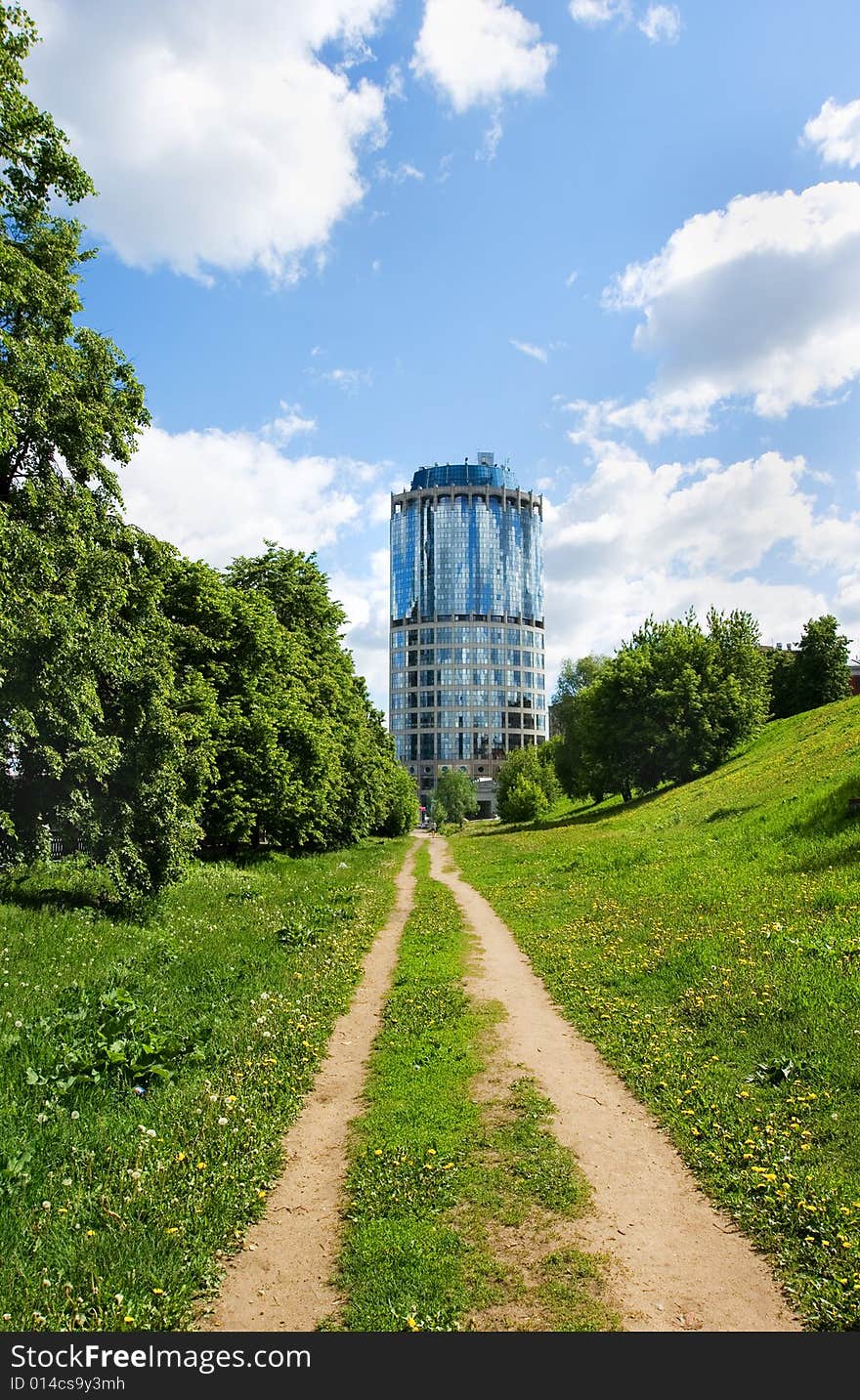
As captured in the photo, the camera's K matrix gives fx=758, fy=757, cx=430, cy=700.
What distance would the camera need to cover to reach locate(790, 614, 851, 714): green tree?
78625mm

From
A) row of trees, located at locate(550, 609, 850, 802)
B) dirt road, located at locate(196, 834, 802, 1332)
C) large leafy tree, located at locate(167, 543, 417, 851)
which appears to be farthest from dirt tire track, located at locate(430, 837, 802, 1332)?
row of trees, located at locate(550, 609, 850, 802)

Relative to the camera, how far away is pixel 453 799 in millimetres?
147500

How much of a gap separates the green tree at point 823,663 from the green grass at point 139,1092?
247 ft

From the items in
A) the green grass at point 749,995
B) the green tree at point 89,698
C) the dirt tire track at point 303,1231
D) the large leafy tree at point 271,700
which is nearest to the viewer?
the dirt tire track at point 303,1231

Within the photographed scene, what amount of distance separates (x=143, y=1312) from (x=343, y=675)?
49.3 metres

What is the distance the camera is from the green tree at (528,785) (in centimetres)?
8788

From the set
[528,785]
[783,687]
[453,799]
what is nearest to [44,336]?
[528,785]

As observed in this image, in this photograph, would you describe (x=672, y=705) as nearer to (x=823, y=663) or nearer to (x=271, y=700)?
(x=823, y=663)

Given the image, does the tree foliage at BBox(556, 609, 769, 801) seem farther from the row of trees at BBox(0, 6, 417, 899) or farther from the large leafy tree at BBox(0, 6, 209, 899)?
the large leafy tree at BBox(0, 6, 209, 899)

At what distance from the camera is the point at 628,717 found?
63.1 metres

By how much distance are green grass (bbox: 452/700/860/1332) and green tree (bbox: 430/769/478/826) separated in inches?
4605

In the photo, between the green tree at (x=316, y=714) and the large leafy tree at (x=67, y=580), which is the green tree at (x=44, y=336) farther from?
the green tree at (x=316, y=714)

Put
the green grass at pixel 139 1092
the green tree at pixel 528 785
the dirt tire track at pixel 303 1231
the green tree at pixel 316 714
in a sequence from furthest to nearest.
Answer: the green tree at pixel 528 785
the green tree at pixel 316 714
the green grass at pixel 139 1092
the dirt tire track at pixel 303 1231

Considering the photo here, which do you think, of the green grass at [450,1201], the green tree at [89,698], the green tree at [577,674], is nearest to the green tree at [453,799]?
the green tree at [577,674]
